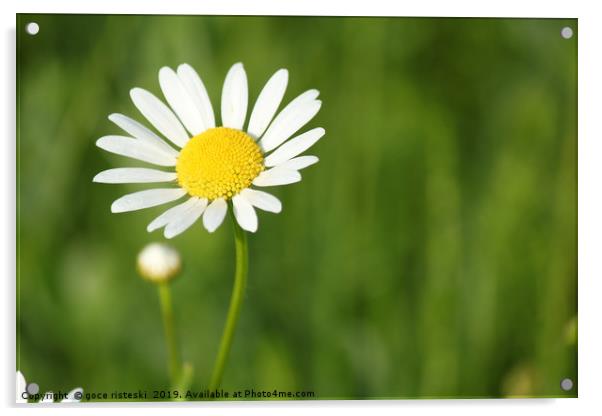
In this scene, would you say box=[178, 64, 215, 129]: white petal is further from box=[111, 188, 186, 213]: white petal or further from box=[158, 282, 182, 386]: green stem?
box=[158, 282, 182, 386]: green stem

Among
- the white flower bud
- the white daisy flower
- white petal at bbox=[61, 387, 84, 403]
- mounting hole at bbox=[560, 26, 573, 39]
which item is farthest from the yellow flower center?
mounting hole at bbox=[560, 26, 573, 39]

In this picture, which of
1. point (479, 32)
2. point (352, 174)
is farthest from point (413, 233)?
point (479, 32)

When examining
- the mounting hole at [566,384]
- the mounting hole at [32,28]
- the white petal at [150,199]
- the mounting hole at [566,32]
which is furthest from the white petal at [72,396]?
the mounting hole at [566,32]

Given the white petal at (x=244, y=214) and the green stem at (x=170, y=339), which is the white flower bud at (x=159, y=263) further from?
the white petal at (x=244, y=214)

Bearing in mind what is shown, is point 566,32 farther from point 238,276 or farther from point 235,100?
point 238,276

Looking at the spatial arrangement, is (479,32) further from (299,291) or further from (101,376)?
(101,376)
